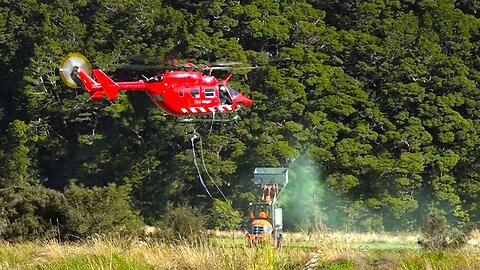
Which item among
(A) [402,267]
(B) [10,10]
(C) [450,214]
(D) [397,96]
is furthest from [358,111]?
(A) [402,267]

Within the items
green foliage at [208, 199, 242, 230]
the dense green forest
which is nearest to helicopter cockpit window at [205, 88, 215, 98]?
green foliage at [208, 199, 242, 230]

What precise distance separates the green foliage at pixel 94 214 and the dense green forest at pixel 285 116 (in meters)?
14.3

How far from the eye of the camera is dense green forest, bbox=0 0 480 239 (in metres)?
38.1

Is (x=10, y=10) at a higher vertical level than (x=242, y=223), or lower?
higher

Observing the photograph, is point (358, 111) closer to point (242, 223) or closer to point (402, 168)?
point (402, 168)

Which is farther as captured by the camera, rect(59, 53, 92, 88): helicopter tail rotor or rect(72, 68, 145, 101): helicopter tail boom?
rect(59, 53, 92, 88): helicopter tail rotor

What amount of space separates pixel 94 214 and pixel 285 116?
1900cm

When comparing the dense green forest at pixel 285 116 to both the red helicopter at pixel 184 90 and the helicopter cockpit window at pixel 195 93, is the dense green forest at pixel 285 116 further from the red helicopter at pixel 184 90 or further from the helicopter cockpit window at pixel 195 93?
the helicopter cockpit window at pixel 195 93

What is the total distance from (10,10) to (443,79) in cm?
2290

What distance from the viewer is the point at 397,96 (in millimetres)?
39438

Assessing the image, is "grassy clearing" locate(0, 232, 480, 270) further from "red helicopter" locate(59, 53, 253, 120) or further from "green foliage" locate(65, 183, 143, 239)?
"red helicopter" locate(59, 53, 253, 120)

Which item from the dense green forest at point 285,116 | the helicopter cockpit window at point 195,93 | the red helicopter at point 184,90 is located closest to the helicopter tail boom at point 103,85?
the red helicopter at point 184,90

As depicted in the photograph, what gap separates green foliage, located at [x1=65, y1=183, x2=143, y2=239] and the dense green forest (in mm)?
14259

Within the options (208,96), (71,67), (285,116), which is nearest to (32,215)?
(71,67)
